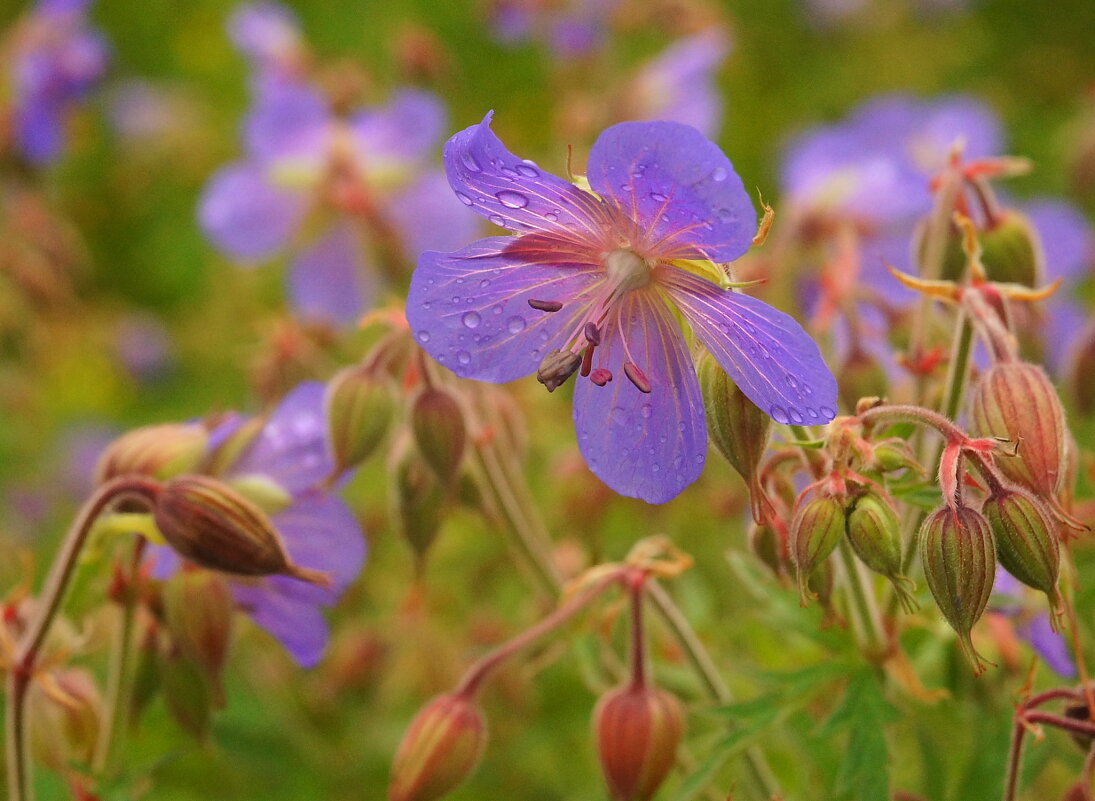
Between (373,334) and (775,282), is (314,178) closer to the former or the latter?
(373,334)

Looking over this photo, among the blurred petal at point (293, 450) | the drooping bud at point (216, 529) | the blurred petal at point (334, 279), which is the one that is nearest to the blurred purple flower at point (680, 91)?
the blurred petal at point (334, 279)

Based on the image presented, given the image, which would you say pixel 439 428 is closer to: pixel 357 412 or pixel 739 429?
pixel 357 412

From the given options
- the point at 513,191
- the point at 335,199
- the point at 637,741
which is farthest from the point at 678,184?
the point at 335,199

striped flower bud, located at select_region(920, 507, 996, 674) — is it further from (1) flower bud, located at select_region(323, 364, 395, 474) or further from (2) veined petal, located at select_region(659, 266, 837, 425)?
(1) flower bud, located at select_region(323, 364, 395, 474)

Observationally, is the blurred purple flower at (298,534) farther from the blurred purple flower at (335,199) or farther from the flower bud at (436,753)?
the blurred purple flower at (335,199)

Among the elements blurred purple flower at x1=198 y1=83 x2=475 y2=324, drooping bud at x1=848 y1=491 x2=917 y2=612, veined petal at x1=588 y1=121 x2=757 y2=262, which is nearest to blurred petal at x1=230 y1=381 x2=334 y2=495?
veined petal at x1=588 y1=121 x2=757 y2=262
